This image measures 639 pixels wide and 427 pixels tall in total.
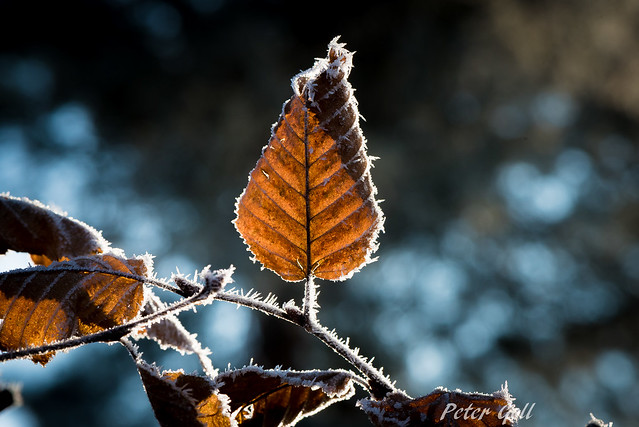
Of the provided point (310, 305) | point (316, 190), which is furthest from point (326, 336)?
point (316, 190)

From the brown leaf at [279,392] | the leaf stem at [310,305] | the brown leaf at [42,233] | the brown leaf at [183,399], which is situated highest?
the brown leaf at [42,233]

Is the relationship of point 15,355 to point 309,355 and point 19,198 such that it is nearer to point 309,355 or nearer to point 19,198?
point 19,198

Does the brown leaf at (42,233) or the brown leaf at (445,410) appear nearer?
the brown leaf at (445,410)

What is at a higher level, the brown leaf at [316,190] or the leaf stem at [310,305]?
the brown leaf at [316,190]

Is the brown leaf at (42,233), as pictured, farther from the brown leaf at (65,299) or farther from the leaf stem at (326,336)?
the leaf stem at (326,336)

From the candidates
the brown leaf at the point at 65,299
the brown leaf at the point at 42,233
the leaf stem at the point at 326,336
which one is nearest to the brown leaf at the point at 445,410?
the leaf stem at the point at 326,336

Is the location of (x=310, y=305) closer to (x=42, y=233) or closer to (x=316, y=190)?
(x=316, y=190)
